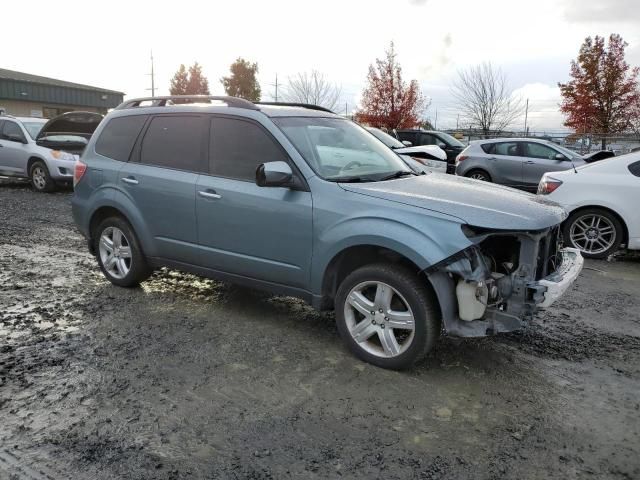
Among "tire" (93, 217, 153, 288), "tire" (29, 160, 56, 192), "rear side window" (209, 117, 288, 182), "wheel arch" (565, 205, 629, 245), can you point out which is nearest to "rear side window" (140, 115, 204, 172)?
"rear side window" (209, 117, 288, 182)

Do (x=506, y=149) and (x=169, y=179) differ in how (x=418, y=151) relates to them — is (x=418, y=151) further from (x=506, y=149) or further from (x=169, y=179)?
(x=169, y=179)

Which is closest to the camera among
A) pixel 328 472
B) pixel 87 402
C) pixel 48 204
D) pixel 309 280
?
pixel 328 472

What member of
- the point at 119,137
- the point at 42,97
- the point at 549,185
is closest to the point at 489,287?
the point at 119,137

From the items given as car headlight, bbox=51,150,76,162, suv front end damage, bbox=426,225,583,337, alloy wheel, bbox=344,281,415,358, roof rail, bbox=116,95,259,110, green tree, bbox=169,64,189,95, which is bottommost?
alloy wheel, bbox=344,281,415,358

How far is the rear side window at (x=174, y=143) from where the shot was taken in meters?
4.76

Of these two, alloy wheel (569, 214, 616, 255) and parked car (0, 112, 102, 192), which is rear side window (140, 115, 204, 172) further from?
parked car (0, 112, 102, 192)

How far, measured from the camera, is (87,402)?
3.33 m

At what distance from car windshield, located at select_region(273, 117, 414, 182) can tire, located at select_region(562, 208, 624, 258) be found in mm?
3639

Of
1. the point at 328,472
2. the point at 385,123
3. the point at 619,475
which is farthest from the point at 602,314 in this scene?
the point at 385,123

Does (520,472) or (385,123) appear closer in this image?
(520,472)

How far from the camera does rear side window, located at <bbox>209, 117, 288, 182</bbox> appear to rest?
14.2ft

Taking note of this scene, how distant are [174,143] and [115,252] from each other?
1345mm

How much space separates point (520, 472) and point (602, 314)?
2900 mm

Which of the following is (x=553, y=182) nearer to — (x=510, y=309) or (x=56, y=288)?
(x=510, y=309)
